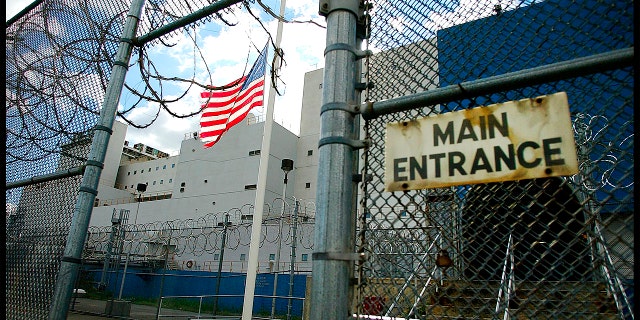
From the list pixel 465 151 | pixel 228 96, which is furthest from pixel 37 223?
pixel 228 96

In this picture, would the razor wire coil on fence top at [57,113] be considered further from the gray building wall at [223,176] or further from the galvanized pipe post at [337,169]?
the gray building wall at [223,176]

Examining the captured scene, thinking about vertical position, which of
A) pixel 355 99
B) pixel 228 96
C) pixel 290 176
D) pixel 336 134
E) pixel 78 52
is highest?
pixel 290 176

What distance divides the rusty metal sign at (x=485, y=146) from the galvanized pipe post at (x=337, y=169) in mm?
225

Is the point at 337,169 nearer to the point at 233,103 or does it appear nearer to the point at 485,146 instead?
the point at 485,146

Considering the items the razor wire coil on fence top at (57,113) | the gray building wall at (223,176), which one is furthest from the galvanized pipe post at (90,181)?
the gray building wall at (223,176)

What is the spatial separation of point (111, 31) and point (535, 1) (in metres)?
4.33

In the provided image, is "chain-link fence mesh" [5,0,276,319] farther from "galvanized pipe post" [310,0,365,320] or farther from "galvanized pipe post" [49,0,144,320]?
"galvanized pipe post" [310,0,365,320]

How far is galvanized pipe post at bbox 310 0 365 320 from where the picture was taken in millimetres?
1877

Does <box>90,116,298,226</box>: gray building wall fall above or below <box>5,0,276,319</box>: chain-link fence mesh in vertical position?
above

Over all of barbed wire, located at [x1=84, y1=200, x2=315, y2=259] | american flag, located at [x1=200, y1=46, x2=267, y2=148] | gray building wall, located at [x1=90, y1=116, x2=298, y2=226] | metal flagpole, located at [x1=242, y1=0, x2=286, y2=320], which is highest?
gray building wall, located at [x1=90, y1=116, x2=298, y2=226]

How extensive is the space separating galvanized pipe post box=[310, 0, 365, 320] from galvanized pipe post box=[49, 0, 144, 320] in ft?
8.56

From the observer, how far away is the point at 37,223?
15.5 feet

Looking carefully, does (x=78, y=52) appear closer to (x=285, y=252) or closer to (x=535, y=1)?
(x=535, y=1)

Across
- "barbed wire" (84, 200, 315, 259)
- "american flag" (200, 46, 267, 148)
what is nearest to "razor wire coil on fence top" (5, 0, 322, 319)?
"american flag" (200, 46, 267, 148)
